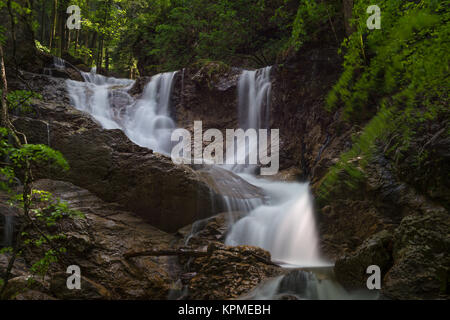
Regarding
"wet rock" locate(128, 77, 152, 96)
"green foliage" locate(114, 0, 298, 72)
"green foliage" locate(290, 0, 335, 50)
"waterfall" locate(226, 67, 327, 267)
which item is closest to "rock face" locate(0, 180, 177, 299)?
"waterfall" locate(226, 67, 327, 267)

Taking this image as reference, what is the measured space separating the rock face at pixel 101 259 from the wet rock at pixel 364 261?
99.1 inches

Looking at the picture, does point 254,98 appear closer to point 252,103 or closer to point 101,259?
point 252,103

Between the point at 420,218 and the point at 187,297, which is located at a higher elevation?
the point at 420,218

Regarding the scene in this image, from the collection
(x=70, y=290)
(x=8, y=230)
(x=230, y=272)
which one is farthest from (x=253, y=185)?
(x=8, y=230)

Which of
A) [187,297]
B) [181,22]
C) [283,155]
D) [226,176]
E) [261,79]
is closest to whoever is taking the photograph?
[187,297]

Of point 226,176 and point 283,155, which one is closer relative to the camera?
point 226,176

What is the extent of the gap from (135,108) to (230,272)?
29.8ft

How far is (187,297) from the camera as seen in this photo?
4.04 metres

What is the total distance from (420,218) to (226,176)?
4.59 m

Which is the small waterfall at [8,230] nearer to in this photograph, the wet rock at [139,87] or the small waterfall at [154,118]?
the small waterfall at [154,118]

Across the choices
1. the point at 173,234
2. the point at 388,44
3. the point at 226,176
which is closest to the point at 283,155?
the point at 226,176

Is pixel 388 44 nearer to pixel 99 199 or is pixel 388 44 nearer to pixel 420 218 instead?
pixel 420 218

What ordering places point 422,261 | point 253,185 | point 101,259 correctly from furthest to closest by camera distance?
point 253,185 < point 101,259 < point 422,261

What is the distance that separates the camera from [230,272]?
13.2 feet
